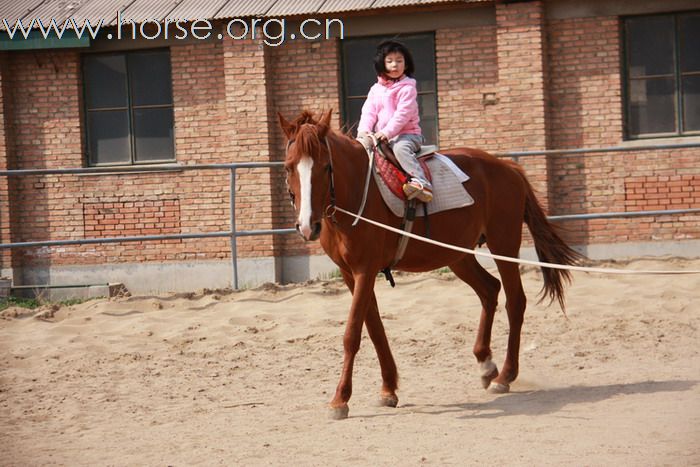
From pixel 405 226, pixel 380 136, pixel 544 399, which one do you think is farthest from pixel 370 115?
pixel 544 399

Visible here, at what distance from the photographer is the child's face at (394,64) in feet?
23.9

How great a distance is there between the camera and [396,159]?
720 cm

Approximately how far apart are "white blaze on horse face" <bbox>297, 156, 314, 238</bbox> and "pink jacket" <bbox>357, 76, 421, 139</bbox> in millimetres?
953

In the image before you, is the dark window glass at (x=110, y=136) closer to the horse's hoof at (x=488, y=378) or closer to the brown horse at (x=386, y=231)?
the brown horse at (x=386, y=231)

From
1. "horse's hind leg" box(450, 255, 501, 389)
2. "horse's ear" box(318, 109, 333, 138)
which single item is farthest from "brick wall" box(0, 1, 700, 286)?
"horse's ear" box(318, 109, 333, 138)

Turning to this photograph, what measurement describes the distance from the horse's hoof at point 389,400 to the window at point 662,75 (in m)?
8.36

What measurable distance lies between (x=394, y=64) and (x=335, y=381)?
261cm

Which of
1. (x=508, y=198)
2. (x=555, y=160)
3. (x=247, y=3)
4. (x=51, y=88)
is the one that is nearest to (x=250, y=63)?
(x=247, y=3)

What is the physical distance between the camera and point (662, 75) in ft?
46.2

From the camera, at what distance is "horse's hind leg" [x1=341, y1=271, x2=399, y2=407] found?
7109mm

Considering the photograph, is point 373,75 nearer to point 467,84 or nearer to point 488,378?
point 467,84

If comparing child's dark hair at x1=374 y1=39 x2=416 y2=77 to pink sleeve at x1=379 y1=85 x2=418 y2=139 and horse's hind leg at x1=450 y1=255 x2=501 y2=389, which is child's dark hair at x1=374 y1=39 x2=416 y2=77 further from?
horse's hind leg at x1=450 y1=255 x2=501 y2=389

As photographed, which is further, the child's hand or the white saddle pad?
the white saddle pad

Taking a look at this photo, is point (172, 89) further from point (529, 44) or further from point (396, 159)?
point (396, 159)
